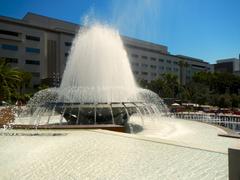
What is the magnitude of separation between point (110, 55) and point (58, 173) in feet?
43.2

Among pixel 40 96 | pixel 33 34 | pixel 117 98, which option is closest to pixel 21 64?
pixel 33 34

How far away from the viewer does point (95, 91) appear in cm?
1567

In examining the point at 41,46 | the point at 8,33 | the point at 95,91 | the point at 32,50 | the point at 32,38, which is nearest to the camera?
the point at 95,91

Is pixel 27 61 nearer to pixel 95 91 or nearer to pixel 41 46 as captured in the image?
pixel 41 46

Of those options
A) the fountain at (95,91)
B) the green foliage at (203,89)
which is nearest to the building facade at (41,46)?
the green foliage at (203,89)

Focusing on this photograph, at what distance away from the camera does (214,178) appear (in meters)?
5.55

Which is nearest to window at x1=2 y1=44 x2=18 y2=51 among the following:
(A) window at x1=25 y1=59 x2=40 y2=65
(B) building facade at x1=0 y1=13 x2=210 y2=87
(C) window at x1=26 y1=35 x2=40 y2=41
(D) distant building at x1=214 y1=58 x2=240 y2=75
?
(B) building facade at x1=0 y1=13 x2=210 y2=87

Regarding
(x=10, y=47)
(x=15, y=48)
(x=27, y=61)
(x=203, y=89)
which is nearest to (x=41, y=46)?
(x=27, y=61)

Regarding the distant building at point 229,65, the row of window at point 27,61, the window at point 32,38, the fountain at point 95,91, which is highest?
the distant building at point 229,65

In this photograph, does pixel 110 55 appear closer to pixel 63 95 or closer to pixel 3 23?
pixel 63 95

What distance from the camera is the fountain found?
46.6 ft

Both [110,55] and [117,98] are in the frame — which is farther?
[110,55]

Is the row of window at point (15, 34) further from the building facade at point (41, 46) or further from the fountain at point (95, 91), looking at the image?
the fountain at point (95, 91)

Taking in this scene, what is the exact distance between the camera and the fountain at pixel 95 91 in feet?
46.6
